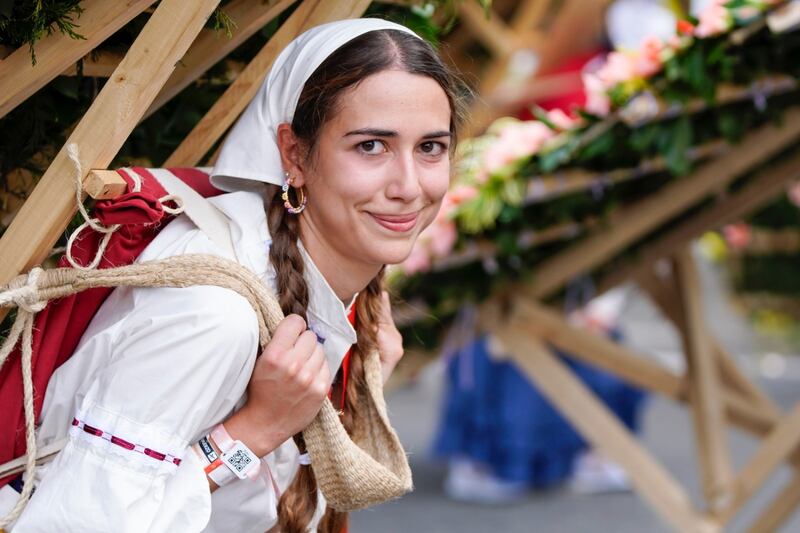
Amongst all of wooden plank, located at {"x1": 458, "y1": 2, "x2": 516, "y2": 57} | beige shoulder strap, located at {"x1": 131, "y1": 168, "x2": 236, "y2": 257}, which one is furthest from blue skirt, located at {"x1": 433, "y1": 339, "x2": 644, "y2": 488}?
beige shoulder strap, located at {"x1": 131, "y1": 168, "x2": 236, "y2": 257}

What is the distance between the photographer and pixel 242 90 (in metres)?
1.94

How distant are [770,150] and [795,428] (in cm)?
95

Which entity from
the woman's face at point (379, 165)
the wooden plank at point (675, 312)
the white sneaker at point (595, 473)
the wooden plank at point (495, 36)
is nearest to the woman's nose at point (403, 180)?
the woman's face at point (379, 165)

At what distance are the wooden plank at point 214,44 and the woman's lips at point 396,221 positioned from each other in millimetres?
444

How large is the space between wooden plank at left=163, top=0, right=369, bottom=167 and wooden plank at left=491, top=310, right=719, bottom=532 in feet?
7.39

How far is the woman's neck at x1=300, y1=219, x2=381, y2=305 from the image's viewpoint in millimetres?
1686

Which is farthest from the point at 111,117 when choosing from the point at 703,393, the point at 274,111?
Answer: the point at 703,393

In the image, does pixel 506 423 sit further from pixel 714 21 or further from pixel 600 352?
pixel 714 21

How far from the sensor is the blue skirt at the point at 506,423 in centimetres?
591

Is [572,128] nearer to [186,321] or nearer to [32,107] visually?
[32,107]

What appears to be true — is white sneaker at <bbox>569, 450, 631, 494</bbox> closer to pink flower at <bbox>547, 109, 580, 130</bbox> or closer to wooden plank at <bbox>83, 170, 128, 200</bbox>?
pink flower at <bbox>547, 109, 580, 130</bbox>

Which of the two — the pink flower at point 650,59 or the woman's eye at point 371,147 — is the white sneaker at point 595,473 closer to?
the pink flower at point 650,59

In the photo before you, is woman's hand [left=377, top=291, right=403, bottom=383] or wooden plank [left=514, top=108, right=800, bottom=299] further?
wooden plank [left=514, top=108, right=800, bottom=299]

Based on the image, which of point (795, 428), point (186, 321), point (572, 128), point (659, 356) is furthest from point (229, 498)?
point (659, 356)
